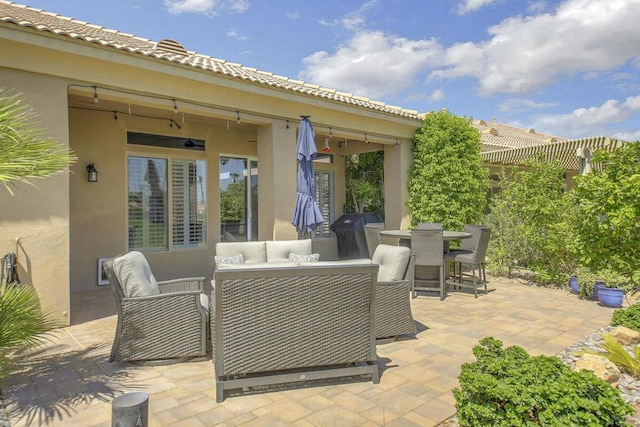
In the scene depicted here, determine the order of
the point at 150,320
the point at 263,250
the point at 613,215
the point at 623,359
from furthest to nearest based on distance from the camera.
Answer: the point at 263,250
the point at 150,320
the point at 613,215
the point at 623,359

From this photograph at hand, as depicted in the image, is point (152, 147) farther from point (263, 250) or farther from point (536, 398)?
point (536, 398)

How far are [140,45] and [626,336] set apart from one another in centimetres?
1000

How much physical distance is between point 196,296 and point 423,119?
804cm

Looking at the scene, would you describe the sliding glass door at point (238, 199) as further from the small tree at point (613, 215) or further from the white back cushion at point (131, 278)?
the small tree at point (613, 215)

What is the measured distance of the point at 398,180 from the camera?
10.3 metres

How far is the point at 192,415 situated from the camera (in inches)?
117

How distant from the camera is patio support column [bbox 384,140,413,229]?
10250 millimetres

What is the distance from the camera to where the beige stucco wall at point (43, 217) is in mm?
5059

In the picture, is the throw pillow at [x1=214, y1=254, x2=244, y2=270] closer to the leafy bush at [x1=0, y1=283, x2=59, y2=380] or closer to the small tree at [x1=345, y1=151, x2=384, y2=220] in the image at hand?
the leafy bush at [x1=0, y1=283, x2=59, y2=380]

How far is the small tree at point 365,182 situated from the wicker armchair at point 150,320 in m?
8.74

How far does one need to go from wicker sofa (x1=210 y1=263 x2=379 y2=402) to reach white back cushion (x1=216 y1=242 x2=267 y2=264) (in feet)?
9.73

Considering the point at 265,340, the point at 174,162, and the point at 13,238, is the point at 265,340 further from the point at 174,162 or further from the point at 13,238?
the point at 174,162

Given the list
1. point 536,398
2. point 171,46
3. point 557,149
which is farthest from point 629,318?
point 171,46

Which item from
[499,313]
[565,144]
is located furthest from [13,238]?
[565,144]
